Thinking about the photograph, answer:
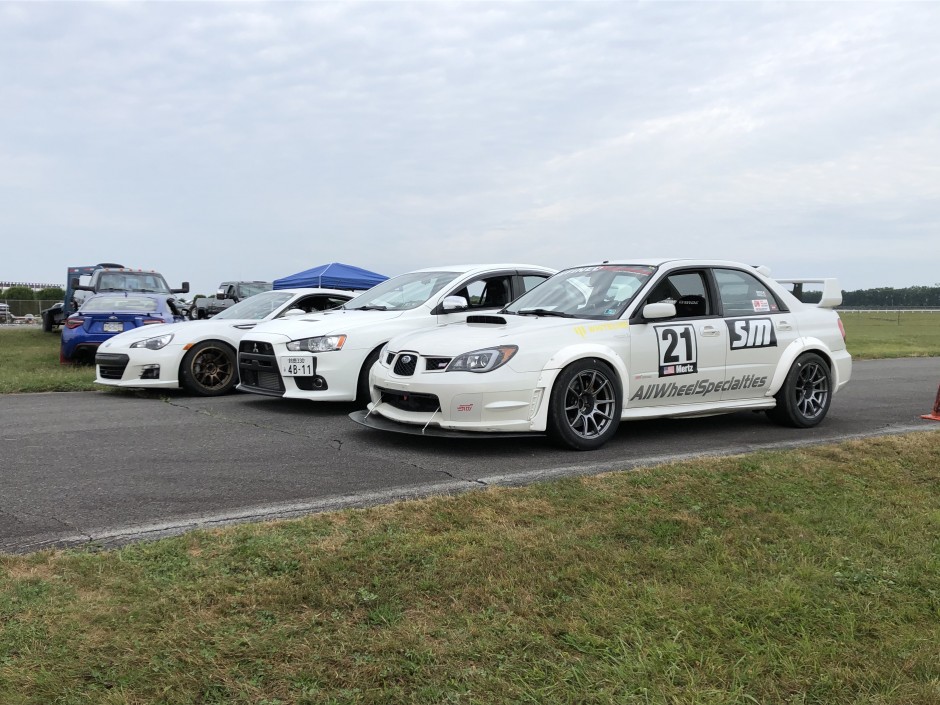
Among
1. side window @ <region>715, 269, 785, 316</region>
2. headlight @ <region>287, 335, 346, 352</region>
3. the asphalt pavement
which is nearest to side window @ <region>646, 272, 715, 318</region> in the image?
side window @ <region>715, 269, 785, 316</region>

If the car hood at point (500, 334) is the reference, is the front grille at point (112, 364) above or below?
below

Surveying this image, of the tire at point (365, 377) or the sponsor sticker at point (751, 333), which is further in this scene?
the tire at point (365, 377)

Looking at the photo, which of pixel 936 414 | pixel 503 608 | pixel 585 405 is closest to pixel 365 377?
pixel 585 405

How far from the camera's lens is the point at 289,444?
6422mm

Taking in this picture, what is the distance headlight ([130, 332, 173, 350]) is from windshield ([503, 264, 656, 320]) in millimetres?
4668

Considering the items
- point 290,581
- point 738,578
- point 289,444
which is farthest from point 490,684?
point 289,444

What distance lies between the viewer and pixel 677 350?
263 inches

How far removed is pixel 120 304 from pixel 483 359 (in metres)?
9.74

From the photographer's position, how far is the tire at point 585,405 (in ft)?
19.8

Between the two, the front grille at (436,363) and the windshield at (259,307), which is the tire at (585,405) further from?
the windshield at (259,307)

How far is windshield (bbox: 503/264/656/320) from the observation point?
266 inches

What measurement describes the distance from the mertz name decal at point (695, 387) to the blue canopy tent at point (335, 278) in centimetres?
1392

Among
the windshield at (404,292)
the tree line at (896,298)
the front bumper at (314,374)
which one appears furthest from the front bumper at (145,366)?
the tree line at (896,298)

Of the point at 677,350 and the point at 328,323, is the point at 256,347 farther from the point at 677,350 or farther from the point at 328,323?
the point at 677,350
